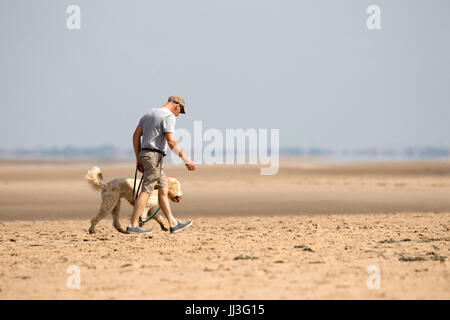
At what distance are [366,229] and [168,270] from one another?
443cm

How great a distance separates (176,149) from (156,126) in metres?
0.45

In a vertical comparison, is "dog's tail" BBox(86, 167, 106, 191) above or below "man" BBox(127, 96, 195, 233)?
below

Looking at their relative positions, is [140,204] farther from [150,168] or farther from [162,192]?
[150,168]

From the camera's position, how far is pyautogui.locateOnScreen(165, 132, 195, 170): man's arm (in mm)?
8336

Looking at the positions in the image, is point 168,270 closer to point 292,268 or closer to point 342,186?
point 292,268

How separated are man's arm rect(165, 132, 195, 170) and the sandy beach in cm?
105

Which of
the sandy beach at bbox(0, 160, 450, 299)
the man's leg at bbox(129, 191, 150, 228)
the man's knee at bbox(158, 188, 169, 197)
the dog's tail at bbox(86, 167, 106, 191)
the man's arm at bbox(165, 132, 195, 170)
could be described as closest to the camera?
the sandy beach at bbox(0, 160, 450, 299)

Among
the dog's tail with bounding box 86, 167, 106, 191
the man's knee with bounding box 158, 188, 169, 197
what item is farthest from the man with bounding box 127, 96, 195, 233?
the dog's tail with bounding box 86, 167, 106, 191

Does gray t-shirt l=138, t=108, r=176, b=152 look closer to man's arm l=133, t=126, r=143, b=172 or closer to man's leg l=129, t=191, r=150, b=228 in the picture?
man's arm l=133, t=126, r=143, b=172

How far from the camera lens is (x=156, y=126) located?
8531 mm

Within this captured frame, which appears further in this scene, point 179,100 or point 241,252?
point 179,100

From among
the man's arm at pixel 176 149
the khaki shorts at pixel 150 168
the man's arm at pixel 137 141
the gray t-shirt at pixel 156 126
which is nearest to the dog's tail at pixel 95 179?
the man's arm at pixel 137 141

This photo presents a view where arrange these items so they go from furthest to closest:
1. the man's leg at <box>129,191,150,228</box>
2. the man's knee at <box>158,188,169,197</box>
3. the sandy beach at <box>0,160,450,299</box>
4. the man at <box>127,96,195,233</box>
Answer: the man's knee at <box>158,188,169,197</box>, the man's leg at <box>129,191,150,228</box>, the man at <box>127,96,195,233</box>, the sandy beach at <box>0,160,450,299</box>

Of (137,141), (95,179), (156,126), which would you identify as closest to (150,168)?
(137,141)
